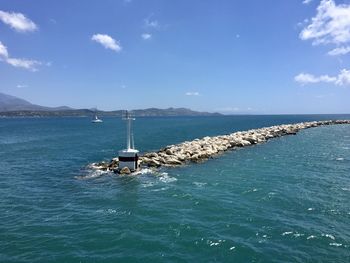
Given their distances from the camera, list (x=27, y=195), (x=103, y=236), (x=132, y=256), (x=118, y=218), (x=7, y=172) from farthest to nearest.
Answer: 1. (x=7, y=172)
2. (x=27, y=195)
3. (x=118, y=218)
4. (x=103, y=236)
5. (x=132, y=256)

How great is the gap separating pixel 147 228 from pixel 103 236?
2.70 m

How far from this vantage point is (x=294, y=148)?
187 ft

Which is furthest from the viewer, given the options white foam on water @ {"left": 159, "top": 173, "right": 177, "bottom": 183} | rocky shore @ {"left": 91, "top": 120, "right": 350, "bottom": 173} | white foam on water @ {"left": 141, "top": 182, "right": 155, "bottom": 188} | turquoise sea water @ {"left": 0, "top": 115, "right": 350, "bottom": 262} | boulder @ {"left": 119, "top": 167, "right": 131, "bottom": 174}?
rocky shore @ {"left": 91, "top": 120, "right": 350, "bottom": 173}

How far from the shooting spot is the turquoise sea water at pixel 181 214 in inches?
720

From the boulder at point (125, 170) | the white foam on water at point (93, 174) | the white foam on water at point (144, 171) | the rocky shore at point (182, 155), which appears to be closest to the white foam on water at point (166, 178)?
the white foam on water at point (144, 171)

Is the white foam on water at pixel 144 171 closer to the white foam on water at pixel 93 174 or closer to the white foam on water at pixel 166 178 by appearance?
the white foam on water at pixel 166 178

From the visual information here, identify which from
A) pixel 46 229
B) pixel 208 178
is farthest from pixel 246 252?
pixel 208 178

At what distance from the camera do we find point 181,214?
2373 cm

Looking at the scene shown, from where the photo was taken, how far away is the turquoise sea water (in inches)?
720

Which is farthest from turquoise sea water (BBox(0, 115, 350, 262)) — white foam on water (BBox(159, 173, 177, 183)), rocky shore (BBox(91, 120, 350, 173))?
rocky shore (BBox(91, 120, 350, 173))

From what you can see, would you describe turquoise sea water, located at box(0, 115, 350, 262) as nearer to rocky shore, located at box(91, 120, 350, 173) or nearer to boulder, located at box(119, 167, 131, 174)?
boulder, located at box(119, 167, 131, 174)

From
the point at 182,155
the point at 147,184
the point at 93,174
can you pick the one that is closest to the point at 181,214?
the point at 147,184

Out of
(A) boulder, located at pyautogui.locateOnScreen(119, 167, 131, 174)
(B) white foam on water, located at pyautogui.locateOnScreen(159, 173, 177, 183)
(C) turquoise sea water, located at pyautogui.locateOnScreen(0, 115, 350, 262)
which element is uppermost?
(A) boulder, located at pyautogui.locateOnScreen(119, 167, 131, 174)

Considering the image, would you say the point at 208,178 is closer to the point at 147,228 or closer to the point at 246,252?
the point at 147,228
